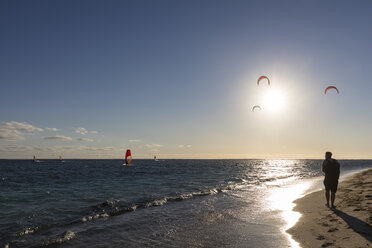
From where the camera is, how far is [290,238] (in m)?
7.58

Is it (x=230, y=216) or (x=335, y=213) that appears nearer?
(x=335, y=213)

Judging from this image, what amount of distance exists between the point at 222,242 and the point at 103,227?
16.6 ft

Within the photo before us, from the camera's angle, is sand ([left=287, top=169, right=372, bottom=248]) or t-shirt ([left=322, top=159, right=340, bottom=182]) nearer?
sand ([left=287, top=169, right=372, bottom=248])

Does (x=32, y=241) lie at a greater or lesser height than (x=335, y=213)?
lesser

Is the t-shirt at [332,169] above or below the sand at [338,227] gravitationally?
above

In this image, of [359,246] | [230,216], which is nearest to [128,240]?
[230,216]

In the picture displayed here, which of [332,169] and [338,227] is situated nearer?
[338,227]

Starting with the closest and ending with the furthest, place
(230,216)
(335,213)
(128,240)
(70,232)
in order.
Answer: (128,240) → (70,232) → (335,213) → (230,216)

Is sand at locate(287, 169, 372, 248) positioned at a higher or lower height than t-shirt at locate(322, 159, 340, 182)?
lower

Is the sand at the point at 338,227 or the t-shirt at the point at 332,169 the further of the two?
the t-shirt at the point at 332,169

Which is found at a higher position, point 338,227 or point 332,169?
point 332,169

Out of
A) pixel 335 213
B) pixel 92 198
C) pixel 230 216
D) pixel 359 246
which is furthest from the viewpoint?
pixel 92 198

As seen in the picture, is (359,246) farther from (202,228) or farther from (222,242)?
(202,228)

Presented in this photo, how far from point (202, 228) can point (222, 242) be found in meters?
1.86
